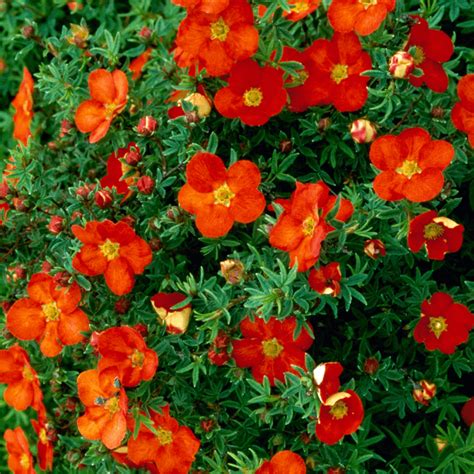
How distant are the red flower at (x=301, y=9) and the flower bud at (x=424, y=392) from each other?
49.7 inches

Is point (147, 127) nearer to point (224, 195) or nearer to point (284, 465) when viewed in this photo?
point (224, 195)

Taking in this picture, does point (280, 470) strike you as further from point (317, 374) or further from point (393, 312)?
point (393, 312)

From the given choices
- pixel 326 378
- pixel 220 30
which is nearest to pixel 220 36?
pixel 220 30

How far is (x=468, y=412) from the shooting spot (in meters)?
2.47

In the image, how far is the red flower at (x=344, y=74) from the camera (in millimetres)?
2318

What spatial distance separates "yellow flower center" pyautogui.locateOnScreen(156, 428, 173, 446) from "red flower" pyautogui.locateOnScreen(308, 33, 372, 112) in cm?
116

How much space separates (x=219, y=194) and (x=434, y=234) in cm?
65

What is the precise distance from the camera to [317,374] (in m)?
1.98

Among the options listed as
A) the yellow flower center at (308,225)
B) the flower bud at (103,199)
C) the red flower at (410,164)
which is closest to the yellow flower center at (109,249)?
the flower bud at (103,199)

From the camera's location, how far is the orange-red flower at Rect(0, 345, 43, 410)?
250 centimetres

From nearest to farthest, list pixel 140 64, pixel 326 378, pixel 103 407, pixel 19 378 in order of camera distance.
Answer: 1. pixel 326 378
2. pixel 103 407
3. pixel 19 378
4. pixel 140 64

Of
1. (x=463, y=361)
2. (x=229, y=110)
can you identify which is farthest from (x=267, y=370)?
(x=229, y=110)

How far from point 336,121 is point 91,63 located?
3.22 feet

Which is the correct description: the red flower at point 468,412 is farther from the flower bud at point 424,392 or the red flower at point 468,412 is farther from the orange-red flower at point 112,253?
the orange-red flower at point 112,253
